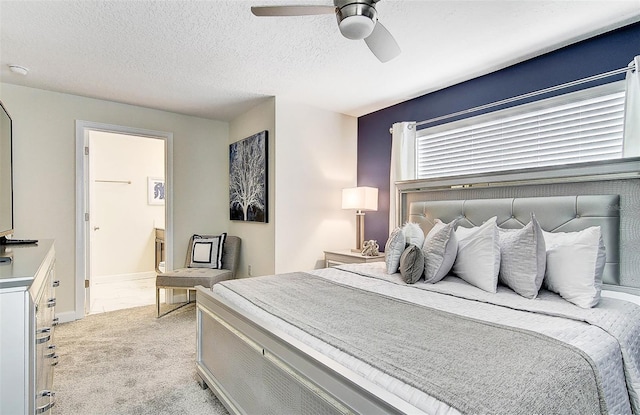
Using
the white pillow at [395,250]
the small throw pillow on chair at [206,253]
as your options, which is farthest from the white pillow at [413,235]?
the small throw pillow on chair at [206,253]

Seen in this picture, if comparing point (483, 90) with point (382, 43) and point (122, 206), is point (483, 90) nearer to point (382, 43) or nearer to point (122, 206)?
point (382, 43)

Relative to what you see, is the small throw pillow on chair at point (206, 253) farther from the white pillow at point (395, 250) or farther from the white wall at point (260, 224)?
the white pillow at point (395, 250)

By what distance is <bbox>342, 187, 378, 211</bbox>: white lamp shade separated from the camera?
12.3 feet

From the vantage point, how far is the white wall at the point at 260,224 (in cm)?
372

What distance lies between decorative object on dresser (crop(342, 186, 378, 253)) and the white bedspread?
1.62m

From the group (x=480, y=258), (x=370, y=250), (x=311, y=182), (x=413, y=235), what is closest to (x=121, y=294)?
(x=311, y=182)

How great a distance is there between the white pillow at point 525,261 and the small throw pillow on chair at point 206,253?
10.6 feet

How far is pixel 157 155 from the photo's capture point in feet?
19.6

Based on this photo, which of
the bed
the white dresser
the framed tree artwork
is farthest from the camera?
the framed tree artwork

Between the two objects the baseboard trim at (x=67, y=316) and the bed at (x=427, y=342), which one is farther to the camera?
the baseboard trim at (x=67, y=316)

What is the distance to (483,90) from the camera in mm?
3023

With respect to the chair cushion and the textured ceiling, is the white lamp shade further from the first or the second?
the chair cushion

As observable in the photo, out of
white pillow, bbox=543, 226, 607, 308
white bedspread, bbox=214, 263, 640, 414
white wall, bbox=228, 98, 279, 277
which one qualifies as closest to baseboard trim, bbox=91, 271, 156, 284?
white wall, bbox=228, 98, 279, 277

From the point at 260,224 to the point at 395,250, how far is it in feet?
6.41
